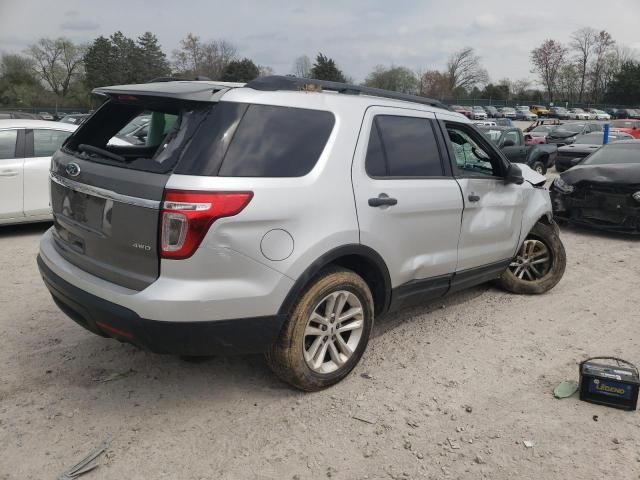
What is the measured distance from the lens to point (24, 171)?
6.97 metres

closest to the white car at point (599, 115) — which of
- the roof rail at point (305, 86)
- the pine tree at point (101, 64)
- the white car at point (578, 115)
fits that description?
the white car at point (578, 115)

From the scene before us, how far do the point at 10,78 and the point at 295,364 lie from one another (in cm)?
7184

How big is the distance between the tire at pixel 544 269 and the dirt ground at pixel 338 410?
722 millimetres

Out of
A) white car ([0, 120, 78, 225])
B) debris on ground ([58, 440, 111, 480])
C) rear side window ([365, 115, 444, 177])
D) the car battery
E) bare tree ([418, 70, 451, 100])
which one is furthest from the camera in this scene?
bare tree ([418, 70, 451, 100])

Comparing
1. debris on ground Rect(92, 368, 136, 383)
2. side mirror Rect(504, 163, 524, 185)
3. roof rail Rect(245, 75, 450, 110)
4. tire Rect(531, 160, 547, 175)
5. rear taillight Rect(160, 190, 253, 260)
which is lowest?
debris on ground Rect(92, 368, 136, 383)

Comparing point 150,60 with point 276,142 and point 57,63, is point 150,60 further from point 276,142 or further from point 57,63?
point 276,142

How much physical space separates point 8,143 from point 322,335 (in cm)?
590

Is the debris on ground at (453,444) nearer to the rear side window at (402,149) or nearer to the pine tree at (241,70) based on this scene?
the rear side window at (402,149)

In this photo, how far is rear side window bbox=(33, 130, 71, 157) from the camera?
722cm

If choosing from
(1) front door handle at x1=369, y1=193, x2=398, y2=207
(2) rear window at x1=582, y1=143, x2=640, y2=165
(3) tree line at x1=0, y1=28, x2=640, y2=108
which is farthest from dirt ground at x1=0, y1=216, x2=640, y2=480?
(3) tree line at x1=0, y1=28, x2=640, y2=108

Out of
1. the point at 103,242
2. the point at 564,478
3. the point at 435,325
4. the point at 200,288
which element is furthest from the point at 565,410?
the point at 103,242

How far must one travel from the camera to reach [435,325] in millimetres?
4488

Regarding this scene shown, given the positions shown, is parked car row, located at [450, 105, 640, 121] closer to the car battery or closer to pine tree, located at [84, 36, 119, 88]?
pine tree, located at [84, 36, 119, 88]

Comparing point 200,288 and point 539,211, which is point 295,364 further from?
point 539,211
